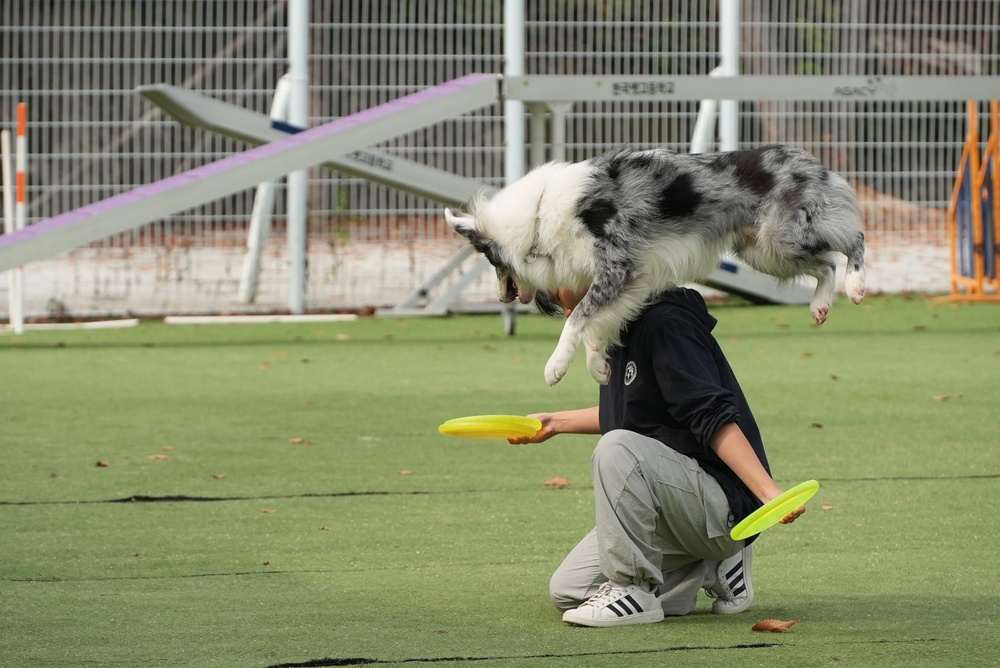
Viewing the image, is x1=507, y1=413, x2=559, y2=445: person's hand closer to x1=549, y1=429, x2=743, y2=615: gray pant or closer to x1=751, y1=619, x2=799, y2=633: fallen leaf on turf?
x1=549, y1=429, x2=743, y2=615: gray pant

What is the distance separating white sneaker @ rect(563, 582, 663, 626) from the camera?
330 centimetres

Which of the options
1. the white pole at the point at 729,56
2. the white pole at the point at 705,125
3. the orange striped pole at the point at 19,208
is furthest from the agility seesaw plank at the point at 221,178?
the white pole at the point at 729,56

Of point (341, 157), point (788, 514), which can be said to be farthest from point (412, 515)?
point (341, 157)

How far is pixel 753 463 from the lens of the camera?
10.5 feet

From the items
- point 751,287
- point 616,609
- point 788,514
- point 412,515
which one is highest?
point 788,514

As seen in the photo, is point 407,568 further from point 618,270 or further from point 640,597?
point 618,270

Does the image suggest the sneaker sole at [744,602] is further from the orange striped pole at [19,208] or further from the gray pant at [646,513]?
the orange striped pole at [19,208]

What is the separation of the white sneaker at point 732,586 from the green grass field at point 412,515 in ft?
0.19

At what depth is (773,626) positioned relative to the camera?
10.6 ft

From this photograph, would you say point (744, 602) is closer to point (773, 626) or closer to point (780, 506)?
point (773, 626)

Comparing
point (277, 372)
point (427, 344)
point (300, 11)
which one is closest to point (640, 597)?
point (277, 372)

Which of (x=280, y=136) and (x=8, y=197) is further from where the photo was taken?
(x=280, y=136)

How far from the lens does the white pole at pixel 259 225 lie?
39.0 feet

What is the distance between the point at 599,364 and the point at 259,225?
891 cm
